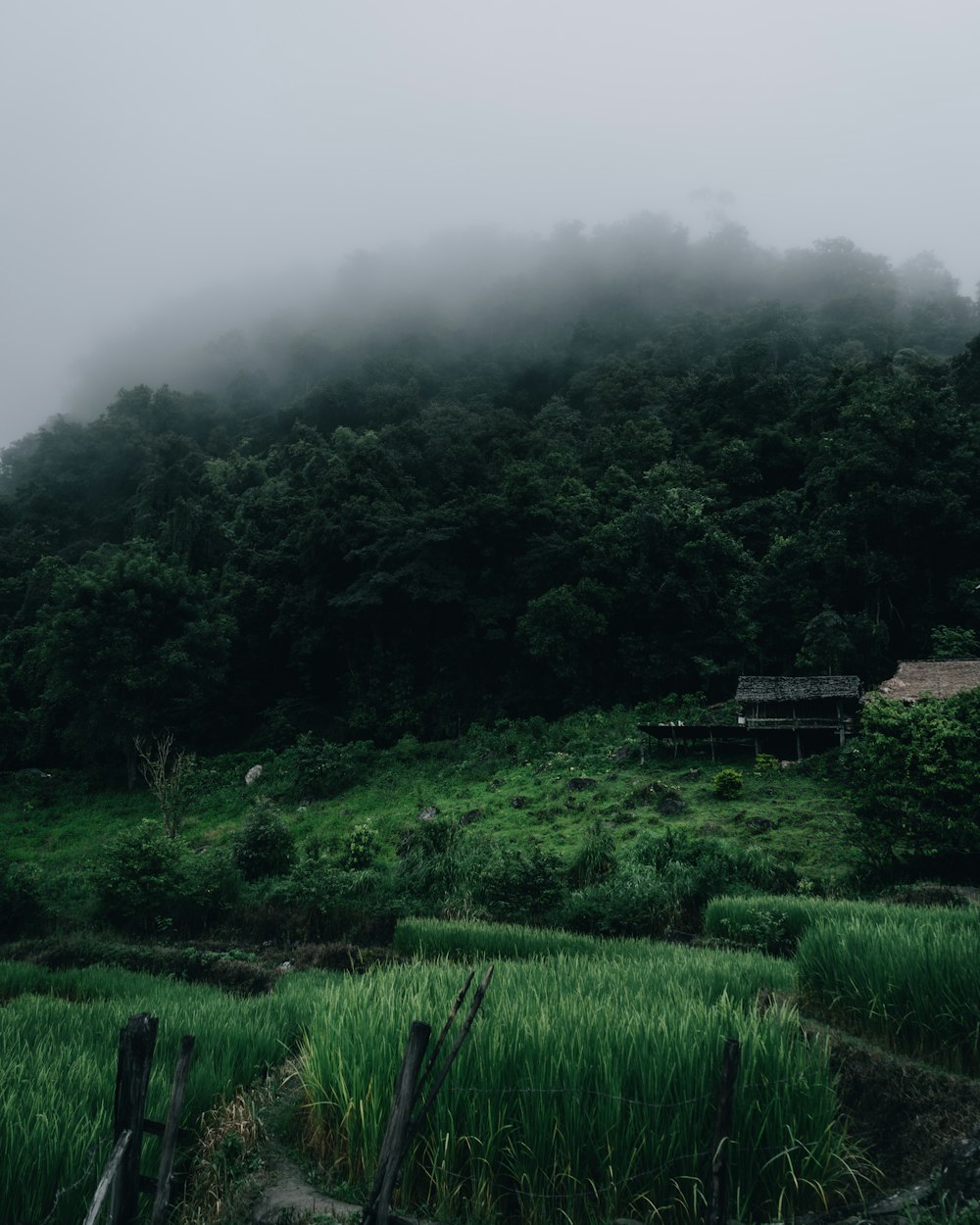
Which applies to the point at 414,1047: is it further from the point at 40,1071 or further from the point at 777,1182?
the point at 40,1071

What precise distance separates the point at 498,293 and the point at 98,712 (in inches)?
2532

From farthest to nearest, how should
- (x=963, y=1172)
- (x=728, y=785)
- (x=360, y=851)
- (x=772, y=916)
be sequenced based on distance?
(x=728, y=785) → (x=360, y=851) → (x=772, y=916) → (x=963, y=1172)

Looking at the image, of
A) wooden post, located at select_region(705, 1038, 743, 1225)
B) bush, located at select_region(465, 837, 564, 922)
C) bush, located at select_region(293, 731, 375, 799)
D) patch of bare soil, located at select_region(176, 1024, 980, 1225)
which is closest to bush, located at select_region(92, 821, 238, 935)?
bush, located at select_region(465, 837, 564, 922)

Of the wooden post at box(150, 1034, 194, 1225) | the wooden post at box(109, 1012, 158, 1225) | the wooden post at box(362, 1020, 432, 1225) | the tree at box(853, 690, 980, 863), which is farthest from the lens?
the tree at box(853, 690, 980, 863)

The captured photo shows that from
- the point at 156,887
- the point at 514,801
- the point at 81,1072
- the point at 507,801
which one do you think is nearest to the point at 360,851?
the point at 156,887

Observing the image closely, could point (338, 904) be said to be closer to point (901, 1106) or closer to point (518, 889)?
point (518, 889)

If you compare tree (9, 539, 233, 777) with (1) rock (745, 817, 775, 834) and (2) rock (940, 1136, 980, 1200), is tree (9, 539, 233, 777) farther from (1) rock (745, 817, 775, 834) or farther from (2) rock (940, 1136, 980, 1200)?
(2) rock (940, 1136, 980, 1200)

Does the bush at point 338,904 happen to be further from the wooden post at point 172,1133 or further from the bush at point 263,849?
the wooden post at point 172,1133

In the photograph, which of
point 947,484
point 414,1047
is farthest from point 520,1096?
point 947,484

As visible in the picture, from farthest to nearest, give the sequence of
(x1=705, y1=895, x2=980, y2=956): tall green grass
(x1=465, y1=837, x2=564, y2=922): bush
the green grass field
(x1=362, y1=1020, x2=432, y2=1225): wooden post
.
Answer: the green grass field → (x1=465, y1=837, x2=564, y2=922): bush → (x1=705, y1=895, x2=980, y2=956): tall green grass → (x1=362, y1=1020, x2=432, y2=1225): wooden post

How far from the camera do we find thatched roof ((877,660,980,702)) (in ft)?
69.3

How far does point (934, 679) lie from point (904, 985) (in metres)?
17.6

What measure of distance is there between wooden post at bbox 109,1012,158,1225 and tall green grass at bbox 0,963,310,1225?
257 millimetres

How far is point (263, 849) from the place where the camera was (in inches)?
730
